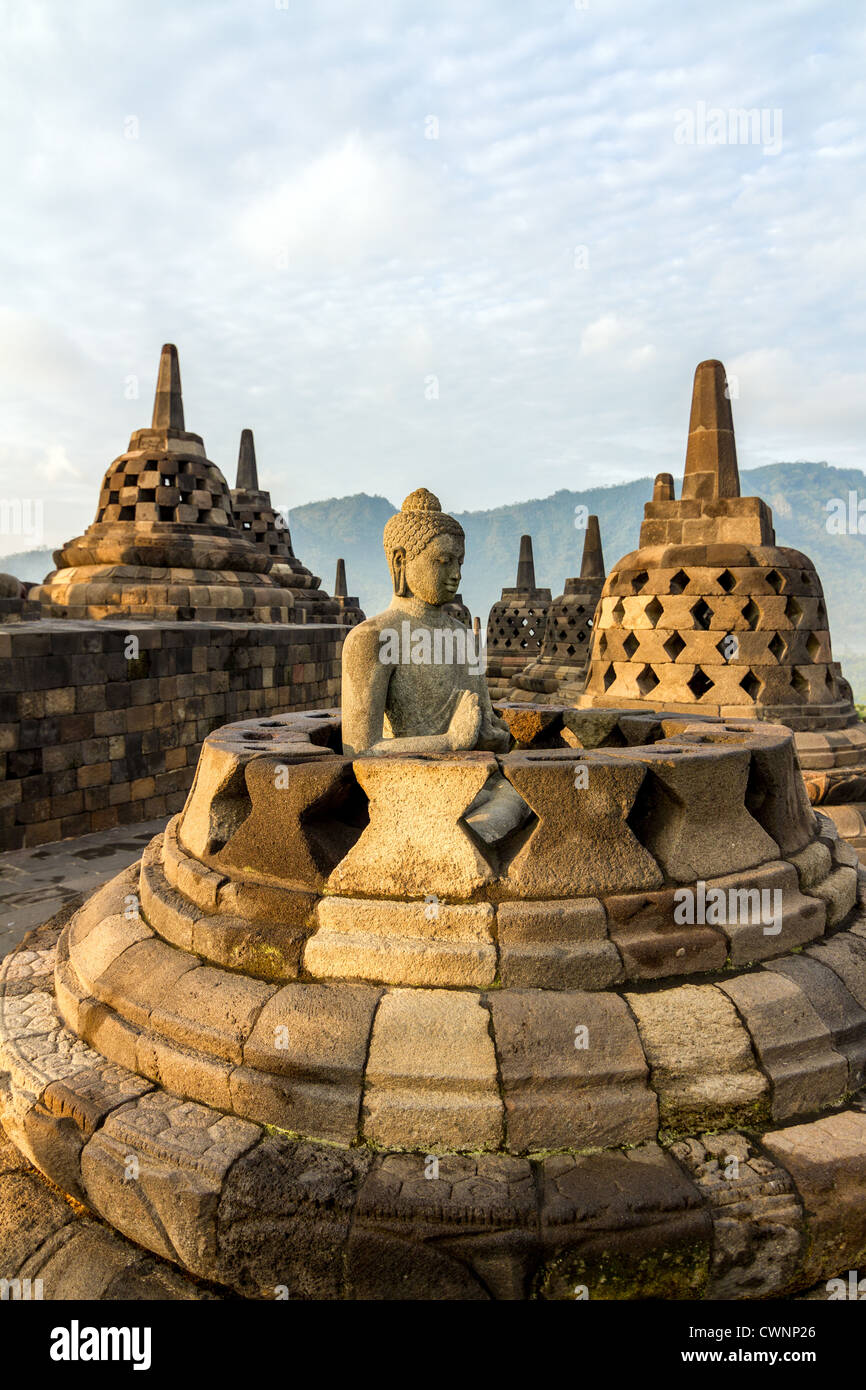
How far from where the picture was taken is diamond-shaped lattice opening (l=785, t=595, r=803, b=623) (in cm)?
729

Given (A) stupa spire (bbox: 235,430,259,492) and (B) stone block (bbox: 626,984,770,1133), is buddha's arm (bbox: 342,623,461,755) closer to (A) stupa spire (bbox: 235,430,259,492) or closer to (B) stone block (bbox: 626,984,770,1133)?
(B) stone block (bbox: 626,984,770,1133)

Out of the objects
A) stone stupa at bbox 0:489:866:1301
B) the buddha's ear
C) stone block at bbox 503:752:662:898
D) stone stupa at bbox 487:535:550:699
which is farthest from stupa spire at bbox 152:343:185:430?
stone block at bbox 503:752:662:898

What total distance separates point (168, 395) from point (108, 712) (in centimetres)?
689

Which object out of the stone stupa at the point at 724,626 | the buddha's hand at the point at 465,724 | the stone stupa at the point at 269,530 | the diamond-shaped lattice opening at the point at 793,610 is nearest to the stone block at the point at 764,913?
the buddha's hand at the point at 465,724

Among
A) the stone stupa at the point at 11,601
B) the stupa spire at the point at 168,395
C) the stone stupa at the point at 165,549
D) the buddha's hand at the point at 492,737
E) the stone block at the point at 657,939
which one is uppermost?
the stupa spire at the point at 168,395

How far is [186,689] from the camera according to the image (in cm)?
853

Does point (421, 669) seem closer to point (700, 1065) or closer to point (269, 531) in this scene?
point (700, 1065)

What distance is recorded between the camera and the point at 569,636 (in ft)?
52.1

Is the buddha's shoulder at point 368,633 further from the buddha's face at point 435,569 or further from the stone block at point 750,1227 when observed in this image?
the stone block at point 750,1227

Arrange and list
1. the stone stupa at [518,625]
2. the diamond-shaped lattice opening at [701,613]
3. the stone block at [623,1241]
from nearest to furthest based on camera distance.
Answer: the stone block at [623,1241] → the diamond-shaped lattice opening at [701,613] → the stone stupa at [518,625]

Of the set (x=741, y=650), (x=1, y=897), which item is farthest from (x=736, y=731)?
(x=1, y=897)

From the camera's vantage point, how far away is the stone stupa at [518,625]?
21.4m

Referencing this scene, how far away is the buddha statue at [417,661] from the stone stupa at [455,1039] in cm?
4

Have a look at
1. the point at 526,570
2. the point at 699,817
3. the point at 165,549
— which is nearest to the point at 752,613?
the point at 699,817
